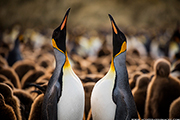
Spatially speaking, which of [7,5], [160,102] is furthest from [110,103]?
[7,5]

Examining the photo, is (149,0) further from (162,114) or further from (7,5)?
(162,114)

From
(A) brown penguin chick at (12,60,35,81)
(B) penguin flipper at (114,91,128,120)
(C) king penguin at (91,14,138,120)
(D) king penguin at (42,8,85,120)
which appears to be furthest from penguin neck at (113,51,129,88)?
(A) brown penguin chick at (12,60,35,81)

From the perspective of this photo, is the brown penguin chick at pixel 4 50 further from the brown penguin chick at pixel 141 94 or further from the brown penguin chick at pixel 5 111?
the brown penguin chick at pixel 141 94

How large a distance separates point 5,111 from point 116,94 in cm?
100

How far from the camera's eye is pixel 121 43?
1.82 meters

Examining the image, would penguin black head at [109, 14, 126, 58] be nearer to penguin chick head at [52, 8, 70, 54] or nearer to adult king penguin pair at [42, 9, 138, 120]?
adult king penguin pair at [42, 9, 138, 120]

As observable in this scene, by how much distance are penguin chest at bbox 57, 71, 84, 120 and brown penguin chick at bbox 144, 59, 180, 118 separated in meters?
0.93

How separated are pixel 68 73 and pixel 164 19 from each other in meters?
19.3

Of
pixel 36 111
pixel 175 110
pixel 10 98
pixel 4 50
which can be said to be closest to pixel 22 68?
pixel 10 98

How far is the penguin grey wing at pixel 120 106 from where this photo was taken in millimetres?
1694

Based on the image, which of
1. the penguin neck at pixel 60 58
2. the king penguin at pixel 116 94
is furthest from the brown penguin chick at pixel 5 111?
the king penguin at pixel 116 94

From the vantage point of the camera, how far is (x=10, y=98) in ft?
6.46

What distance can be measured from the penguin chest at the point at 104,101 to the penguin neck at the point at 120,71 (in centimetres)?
7

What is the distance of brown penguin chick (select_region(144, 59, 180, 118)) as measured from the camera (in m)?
2.34
